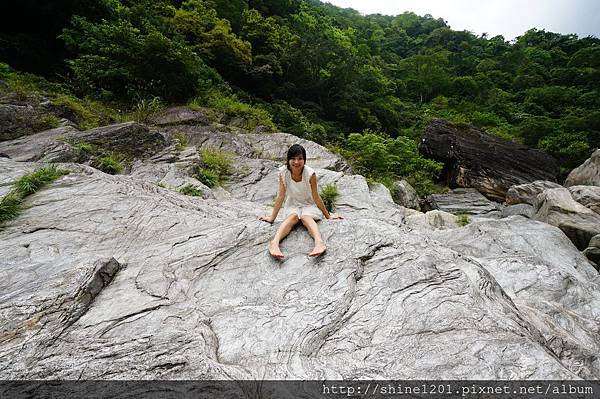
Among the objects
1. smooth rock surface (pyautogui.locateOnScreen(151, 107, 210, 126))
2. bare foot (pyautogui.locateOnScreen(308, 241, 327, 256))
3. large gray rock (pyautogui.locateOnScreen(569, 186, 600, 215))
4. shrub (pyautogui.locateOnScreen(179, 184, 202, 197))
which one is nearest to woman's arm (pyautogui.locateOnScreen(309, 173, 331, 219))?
bare foot (pyautogui.locateOnScreen(308, 241, 327, 256))

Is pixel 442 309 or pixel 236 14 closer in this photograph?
pixel 442 309

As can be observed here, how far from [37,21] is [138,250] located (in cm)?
1762

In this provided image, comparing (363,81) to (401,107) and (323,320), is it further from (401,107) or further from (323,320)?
(323,320)

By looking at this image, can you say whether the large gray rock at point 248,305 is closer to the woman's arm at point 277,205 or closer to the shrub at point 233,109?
the woman's arm at point 277,205

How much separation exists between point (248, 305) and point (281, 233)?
1195mm

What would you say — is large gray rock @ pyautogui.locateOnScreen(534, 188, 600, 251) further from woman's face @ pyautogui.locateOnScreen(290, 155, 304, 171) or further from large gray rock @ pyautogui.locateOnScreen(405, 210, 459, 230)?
woman's face @ pyautogui.locateOnScreen(290, 155, 304, 171)

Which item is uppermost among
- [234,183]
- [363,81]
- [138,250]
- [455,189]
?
[363,81]

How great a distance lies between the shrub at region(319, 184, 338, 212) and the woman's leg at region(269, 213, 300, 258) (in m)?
5.28

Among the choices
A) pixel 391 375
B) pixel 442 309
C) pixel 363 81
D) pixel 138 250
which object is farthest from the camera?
pixel 363 81

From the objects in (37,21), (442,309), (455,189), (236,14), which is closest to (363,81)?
(236,14)

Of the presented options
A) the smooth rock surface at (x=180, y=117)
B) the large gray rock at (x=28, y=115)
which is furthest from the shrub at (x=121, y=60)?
the large gray rock at (x=28, y=115)

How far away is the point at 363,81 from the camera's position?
31484mm

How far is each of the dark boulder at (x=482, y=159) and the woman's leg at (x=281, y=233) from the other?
19.1m

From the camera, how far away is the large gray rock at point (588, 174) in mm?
17000
